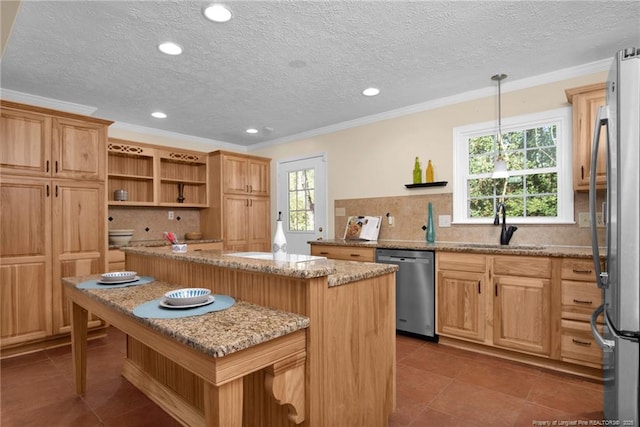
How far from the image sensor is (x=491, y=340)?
9.30ft

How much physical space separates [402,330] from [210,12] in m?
3.16

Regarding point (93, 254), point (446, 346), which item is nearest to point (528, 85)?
point (446, 346)

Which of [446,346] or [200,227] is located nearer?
[446,346]

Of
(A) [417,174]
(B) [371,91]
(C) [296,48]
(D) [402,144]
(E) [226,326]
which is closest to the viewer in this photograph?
(E) [226,326]

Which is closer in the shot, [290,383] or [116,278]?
[290,383]

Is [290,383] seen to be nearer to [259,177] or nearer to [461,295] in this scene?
[461,295]

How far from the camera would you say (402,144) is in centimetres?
400

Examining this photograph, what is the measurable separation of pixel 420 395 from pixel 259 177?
405 centimetres

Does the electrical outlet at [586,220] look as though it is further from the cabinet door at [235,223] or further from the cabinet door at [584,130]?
the cabinet door at [235,223]

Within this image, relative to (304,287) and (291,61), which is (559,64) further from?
(304,287)

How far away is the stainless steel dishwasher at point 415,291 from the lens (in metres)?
3.17

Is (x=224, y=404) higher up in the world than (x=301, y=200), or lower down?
lower down

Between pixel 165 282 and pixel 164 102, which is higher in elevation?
pixel 164 102

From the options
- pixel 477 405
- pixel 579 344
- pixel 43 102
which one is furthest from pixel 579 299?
pixel 43 102
